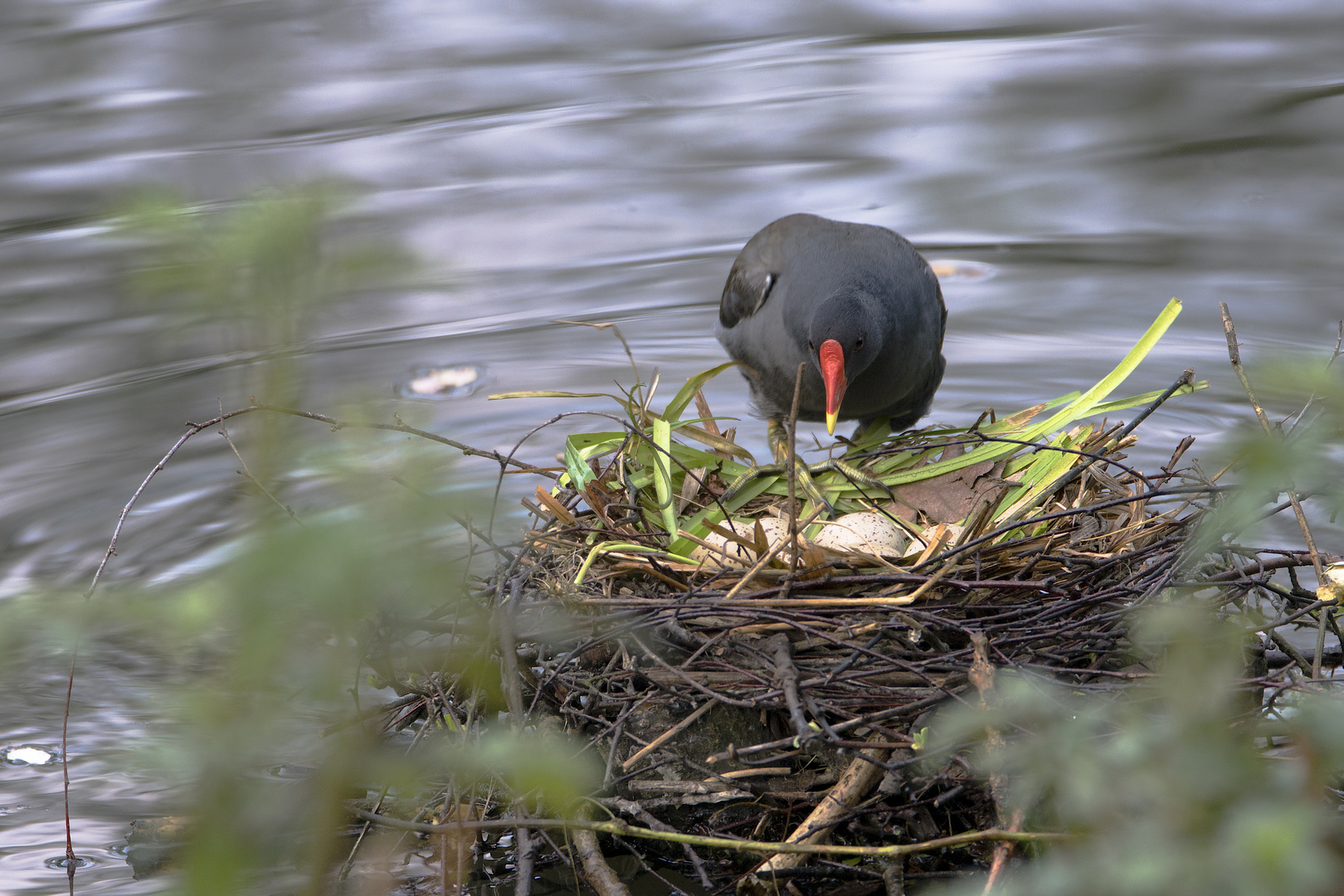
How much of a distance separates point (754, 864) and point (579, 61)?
4.97 meters

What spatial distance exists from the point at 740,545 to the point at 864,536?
33cm

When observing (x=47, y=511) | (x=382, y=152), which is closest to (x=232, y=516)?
(x=47, y=511)

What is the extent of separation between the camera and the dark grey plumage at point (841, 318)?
3180 mm

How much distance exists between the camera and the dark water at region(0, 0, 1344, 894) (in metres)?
4.95

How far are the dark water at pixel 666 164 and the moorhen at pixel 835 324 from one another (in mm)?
929

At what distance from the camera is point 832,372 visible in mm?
3086

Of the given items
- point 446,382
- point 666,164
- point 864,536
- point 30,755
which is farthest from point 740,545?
point 666,164

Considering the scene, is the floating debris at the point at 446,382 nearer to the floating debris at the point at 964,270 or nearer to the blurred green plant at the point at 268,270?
the floating debris at the point at 964,270

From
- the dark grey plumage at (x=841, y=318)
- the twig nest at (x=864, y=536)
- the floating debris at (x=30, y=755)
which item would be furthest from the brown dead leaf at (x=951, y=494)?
the floating debris at (x=30, y=755)

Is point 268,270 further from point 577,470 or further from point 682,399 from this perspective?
point 682,399

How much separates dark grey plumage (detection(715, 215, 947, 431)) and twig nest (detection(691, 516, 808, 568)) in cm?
64

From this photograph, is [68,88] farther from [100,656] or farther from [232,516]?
[100,656]

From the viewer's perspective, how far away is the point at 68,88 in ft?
19.3

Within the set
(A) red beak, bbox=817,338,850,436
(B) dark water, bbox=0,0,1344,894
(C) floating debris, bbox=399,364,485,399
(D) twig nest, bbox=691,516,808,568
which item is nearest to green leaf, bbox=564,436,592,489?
(D) twig nest, bbox=691,516,808,568
